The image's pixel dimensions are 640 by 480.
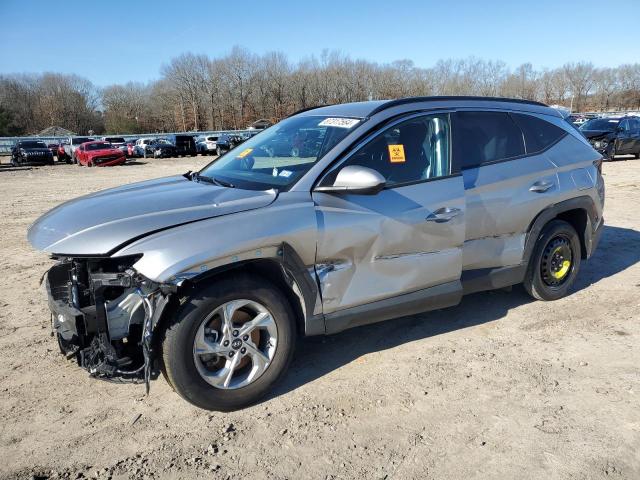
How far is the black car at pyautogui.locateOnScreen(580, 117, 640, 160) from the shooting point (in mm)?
18969

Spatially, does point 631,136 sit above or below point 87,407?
above

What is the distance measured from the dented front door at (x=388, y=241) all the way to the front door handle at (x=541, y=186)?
941 millimetres

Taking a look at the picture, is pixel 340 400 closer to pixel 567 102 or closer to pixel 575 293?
pixel 575 293

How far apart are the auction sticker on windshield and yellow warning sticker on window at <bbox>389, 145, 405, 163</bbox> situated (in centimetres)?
34

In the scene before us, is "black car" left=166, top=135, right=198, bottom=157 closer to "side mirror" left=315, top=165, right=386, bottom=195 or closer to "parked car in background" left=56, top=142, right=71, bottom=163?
"parked car in background" left=56, top=142, right=71, bottom=163

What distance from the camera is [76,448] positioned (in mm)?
2832

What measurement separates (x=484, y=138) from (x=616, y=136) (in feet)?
59.1

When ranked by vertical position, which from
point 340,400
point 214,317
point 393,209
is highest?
point 393,209

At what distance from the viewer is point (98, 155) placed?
29.2 meters

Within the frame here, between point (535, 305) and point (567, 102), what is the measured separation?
4673 inches

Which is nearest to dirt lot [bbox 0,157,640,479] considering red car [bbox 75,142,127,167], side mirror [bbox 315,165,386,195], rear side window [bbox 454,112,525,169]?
side mirror [bbox 315,165,386,195]

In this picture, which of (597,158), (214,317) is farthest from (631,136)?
(214,317)

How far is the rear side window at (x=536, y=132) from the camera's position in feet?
14.8

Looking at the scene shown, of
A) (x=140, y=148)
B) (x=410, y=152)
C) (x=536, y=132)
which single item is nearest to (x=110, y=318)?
(x=410, y=152)
